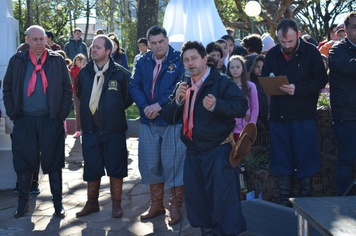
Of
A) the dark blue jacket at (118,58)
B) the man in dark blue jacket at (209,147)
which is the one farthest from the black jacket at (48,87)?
the dark blue jacket at (118,58)

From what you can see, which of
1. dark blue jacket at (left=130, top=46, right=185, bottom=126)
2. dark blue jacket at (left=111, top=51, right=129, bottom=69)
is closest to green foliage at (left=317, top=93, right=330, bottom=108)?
dark blue jacket at (left=130, top=46, right=185, bottom=126)

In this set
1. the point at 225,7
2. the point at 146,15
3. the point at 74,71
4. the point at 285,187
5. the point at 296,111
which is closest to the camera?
the point at 296,111

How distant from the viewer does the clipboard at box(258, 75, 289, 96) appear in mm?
4613

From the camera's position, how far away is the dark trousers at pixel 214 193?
3.92 meters

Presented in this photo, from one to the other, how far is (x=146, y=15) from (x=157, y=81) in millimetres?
7000

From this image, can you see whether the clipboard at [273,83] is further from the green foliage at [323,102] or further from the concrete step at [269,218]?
the concrete step at [269,218]

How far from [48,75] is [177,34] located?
2145mm

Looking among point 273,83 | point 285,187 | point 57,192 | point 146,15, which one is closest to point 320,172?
point 285,187

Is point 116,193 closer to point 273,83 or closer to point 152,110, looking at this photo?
point 152,110

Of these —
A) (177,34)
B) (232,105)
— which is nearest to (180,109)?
(232,105)

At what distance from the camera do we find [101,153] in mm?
5348

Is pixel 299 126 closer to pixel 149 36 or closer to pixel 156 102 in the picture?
pixel 156 102

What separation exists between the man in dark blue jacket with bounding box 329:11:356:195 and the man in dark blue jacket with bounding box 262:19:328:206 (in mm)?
177

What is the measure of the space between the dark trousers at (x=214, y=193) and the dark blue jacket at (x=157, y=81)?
1.13 m
